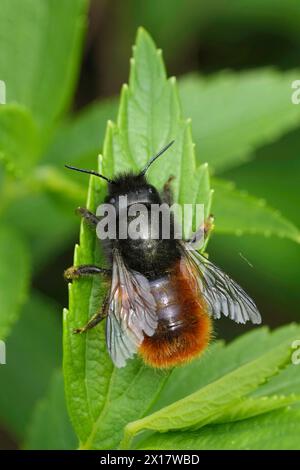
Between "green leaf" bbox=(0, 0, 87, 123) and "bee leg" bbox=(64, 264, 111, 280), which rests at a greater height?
"green leaf" bbox=(0, 0, 87, 123)

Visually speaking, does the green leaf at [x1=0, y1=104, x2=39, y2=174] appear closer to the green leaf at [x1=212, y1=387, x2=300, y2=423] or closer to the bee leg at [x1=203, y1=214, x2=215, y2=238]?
the bee leg at [x1=203, y1=214, x2=215, y2=238]

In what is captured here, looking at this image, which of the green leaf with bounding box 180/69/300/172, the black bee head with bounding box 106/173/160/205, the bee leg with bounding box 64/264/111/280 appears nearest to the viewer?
the bee leg with bounding box 64/264/111/280

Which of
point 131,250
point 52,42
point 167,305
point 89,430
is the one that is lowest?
point 89,430

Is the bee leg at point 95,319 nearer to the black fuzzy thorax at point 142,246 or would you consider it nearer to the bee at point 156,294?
the bee at point 156,294

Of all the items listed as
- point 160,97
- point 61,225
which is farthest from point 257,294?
point 160,97

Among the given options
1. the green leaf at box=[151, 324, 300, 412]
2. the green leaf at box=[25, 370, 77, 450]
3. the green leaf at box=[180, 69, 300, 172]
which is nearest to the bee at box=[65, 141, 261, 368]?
the green leaf at box=[151, 324, 300, 412]
